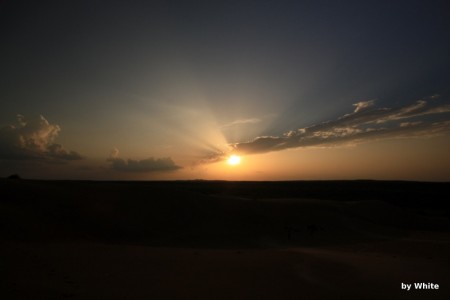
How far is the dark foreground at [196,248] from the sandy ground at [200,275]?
27 mm

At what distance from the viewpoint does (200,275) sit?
792 cm

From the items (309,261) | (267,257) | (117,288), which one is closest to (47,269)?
(117,288)

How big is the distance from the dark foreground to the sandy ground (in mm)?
27

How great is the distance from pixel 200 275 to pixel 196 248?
610 cm

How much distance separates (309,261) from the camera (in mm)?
9867

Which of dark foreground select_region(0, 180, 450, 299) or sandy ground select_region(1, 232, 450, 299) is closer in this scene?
sandy ground select_region(1, 232, 450, 299)

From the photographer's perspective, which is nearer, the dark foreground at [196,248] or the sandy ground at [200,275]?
the sandy ground at [200,275]

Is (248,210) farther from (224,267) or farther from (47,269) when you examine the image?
(47,269)

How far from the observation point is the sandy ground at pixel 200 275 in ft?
21.2

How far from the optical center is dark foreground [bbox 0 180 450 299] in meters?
6.91

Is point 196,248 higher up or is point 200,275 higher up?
point 200,275

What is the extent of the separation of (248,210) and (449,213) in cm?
2489

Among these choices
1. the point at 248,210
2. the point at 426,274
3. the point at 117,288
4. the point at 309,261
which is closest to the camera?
the point at 117,288

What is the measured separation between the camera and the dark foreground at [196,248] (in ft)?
22.7
